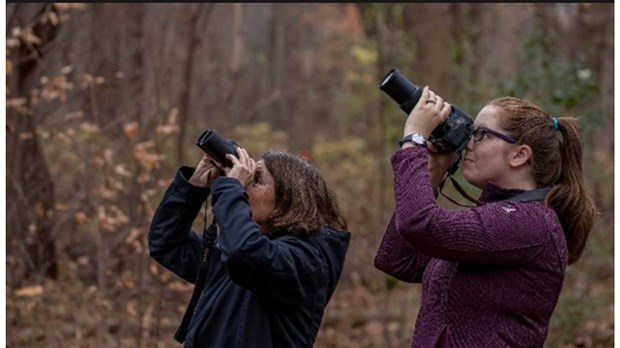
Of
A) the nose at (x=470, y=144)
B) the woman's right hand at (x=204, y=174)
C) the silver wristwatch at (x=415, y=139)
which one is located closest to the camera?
the silver wristwatch at (x=415, y=139)

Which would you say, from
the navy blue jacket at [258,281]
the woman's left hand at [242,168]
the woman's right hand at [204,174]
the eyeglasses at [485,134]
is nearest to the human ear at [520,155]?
the eyeglasses at [485,134]

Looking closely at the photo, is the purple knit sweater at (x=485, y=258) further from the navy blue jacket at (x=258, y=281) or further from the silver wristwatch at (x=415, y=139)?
the navy blue jacket at (x=258, y=281)

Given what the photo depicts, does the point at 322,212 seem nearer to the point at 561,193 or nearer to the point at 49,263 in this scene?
the point at 561,193

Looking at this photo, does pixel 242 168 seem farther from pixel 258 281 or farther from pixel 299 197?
pixel 258 281

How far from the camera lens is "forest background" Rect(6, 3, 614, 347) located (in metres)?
7.23

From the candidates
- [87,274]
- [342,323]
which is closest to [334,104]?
[342,323]

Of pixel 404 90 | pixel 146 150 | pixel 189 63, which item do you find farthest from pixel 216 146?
pixel 189 63

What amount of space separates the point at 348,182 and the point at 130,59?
5.06m

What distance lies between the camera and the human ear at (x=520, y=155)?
10.1 ft

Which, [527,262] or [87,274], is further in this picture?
[87,274]

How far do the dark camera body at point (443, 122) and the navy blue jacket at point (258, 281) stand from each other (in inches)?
18.6

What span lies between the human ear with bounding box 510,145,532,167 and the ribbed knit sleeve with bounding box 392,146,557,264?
0.54 ft

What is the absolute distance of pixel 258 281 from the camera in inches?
122

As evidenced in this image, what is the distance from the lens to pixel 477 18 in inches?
626
